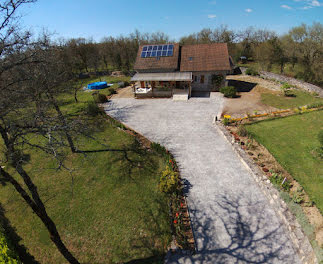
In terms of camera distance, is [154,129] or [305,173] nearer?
[305,173]

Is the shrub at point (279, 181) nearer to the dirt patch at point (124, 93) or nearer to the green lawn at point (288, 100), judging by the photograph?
the green lawn at point (288, 100)

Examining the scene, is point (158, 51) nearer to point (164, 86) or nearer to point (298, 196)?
point (164, 86)

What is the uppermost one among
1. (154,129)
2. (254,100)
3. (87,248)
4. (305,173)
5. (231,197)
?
(254,100)

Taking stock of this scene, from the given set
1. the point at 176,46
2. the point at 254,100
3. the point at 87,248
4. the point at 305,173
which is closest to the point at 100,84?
the point at 176,46

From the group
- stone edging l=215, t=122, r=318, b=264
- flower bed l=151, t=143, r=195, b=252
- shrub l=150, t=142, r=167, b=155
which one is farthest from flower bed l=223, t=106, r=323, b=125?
flower bed l=151, t=143, r=195, b=252

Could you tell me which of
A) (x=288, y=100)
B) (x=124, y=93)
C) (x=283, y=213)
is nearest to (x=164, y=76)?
(x=124, y=93)

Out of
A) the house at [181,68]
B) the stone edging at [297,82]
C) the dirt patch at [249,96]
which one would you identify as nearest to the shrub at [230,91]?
the dirt patch at [249,96]

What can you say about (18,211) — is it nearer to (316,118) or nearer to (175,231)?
(175,231)

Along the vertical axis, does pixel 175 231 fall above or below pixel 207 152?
below
